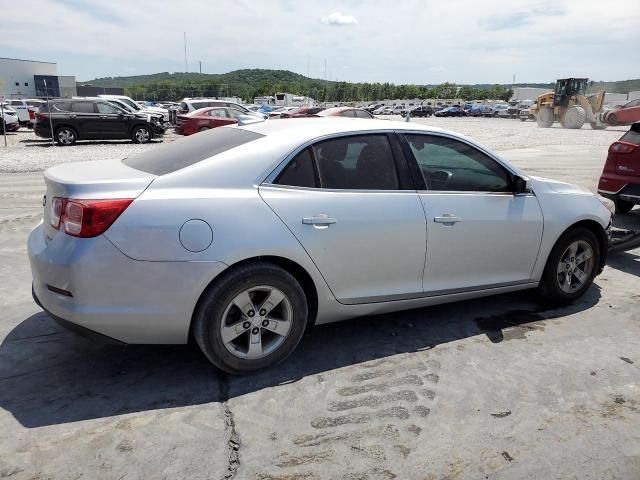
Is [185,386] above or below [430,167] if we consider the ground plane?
below

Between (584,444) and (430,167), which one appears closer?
(584,444)

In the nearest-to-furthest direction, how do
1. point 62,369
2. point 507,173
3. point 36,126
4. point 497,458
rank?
point 497,458, point 62,369, point 507,173, point 36,126

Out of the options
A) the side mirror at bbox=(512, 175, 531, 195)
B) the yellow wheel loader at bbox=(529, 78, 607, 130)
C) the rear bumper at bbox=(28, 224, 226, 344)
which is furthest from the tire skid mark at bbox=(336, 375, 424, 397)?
the yellow wheel loader at bbox=(529, 78, 607, 130)

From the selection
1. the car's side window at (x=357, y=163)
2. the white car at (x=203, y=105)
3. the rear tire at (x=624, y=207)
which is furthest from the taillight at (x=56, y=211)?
the white car at (x=203, y=105)

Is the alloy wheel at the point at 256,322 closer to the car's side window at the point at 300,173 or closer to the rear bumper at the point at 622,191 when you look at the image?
the car's side window at the point at 300,173

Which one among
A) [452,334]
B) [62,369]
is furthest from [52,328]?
[452,334]

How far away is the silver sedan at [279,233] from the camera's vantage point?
2895 millimetres

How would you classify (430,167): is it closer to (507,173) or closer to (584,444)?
(507,173)

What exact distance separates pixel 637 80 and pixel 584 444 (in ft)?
433

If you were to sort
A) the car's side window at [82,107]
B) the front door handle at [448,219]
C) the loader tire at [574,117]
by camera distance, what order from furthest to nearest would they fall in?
the loader tire at [574,117] < the car's side window at [82,107] < the front door handle at [448,219]

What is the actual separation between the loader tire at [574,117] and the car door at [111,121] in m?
29.9

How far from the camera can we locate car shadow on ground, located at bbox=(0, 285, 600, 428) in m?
3.02

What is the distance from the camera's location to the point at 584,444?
2.75 meters

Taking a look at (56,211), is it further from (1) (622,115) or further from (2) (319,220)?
(1) (622,115)
